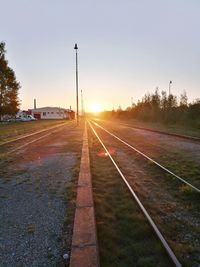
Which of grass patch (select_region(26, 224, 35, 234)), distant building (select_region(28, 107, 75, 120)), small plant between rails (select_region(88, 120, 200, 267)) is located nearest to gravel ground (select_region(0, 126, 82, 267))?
grass patch (select_region(26, 224, 35, 234))

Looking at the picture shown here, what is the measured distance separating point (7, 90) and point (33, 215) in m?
53.0

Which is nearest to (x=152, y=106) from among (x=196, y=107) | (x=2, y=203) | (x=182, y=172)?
(x=196, y=107)

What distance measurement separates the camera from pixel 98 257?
404 centimetres

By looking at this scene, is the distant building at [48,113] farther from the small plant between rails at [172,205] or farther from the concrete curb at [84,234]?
the concrete curb at [84,234]

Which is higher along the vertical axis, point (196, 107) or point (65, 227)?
point (196, 107)

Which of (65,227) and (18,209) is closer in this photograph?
(65,227)

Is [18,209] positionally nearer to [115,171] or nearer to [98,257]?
[98,257]

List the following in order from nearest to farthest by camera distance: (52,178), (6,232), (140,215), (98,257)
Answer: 1. (98,257)
2. (6,232)
3. (140,215)
4. (52,178)

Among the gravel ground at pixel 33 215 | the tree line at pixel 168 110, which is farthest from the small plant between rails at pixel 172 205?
the tree line at pixel 168 110

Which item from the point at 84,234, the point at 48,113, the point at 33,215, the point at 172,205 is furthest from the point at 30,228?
the point at 48,113

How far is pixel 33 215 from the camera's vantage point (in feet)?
19.1

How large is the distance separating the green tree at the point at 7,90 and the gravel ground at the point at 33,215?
151 feet

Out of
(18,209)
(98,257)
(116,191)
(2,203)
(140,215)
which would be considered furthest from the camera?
(116,191)

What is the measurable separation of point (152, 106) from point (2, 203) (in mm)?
58383
